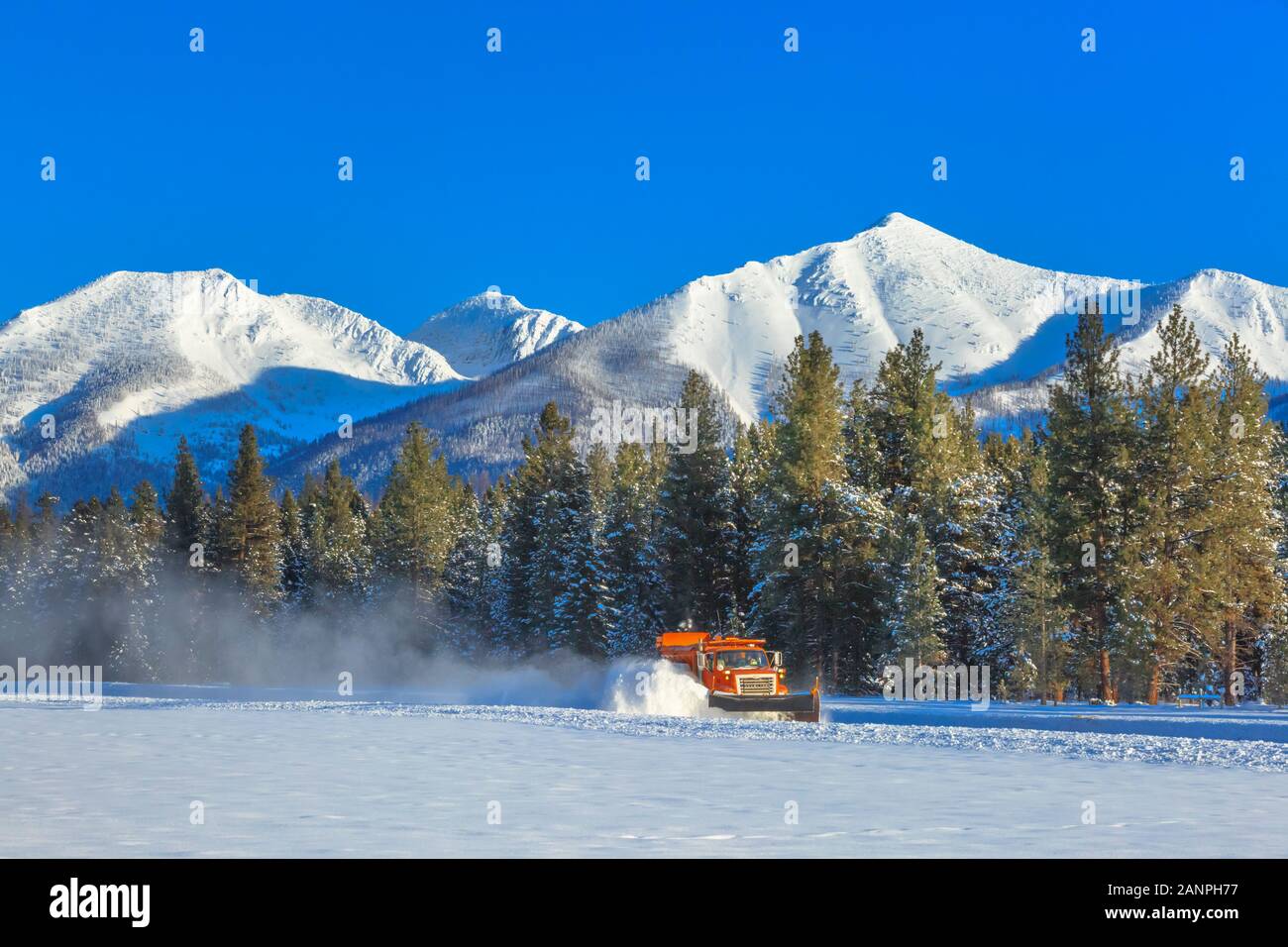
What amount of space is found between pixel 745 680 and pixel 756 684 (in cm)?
32

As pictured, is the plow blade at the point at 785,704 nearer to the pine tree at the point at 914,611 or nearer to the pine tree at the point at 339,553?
the pine tree at the point at 914,611

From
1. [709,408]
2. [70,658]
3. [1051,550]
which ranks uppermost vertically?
[709,408]

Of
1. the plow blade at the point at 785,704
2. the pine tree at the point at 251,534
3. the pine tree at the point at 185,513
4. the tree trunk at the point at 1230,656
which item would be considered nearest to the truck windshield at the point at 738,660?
the plow blade at the point at 785,704

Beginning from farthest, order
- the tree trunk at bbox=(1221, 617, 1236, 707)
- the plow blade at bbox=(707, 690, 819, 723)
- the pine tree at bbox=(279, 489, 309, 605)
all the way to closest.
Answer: the pine tree at bbox=(279, 489, 309, 605) < the tree trunk at bbox=(1221, 617, 1236, 707) < the plow blade at bbox=(707, 690, 819, 723)

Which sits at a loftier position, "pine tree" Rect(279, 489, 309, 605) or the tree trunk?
"pine tree" Rect(279, 489, 309, 605)

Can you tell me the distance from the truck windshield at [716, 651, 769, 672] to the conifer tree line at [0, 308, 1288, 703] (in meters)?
10.5

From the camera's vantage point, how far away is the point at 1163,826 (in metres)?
12.2

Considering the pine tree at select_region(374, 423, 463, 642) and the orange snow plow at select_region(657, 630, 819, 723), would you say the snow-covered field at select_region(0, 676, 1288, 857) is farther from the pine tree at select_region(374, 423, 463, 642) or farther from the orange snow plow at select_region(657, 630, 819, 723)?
the pine tree at select_region(374, 423, 463, 642)

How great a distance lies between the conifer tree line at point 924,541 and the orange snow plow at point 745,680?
1041 centimetres

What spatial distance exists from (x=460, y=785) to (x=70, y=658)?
8874cm

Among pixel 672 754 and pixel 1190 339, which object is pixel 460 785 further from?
pixel 1190 339

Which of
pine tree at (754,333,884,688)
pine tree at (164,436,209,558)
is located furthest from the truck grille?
pine tree at (164,436,209,558)

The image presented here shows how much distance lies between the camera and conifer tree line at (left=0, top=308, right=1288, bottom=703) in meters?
42.9

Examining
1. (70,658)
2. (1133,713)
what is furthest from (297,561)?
(1133,713)
